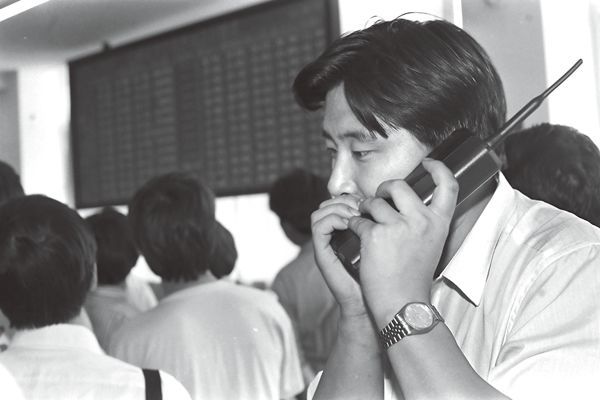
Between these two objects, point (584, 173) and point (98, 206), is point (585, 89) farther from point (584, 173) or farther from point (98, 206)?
point (98, 206)

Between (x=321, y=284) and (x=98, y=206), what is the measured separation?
0.37 metres

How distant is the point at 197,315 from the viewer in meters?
0.86

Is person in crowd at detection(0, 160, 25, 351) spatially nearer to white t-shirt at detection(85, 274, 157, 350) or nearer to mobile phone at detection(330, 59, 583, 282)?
white t-shirt at detection(85, 274, 157, 350)

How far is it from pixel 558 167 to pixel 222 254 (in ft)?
1.78

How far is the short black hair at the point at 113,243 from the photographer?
980mm

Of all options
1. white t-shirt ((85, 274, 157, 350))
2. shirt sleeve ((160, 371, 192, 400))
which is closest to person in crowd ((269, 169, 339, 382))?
white t-shirt ((85, 274, 157, 350))

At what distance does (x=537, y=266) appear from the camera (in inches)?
16.1

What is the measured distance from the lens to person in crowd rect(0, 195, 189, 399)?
0.60m

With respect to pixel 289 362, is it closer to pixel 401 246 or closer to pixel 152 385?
pixel 152 385

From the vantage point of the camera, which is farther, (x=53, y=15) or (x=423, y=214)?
(x=53, y=15)

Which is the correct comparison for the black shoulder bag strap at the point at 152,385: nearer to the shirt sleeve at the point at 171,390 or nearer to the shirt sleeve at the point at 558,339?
the shirt sleeve at the point at 171,390

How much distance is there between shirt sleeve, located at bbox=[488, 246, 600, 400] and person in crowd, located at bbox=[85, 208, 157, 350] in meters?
0.62

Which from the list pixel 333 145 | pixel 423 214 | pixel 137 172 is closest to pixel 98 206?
pixel 137 172

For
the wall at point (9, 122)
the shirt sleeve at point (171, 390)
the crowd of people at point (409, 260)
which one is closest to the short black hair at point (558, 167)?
the crowd of people at point (409, 260)
